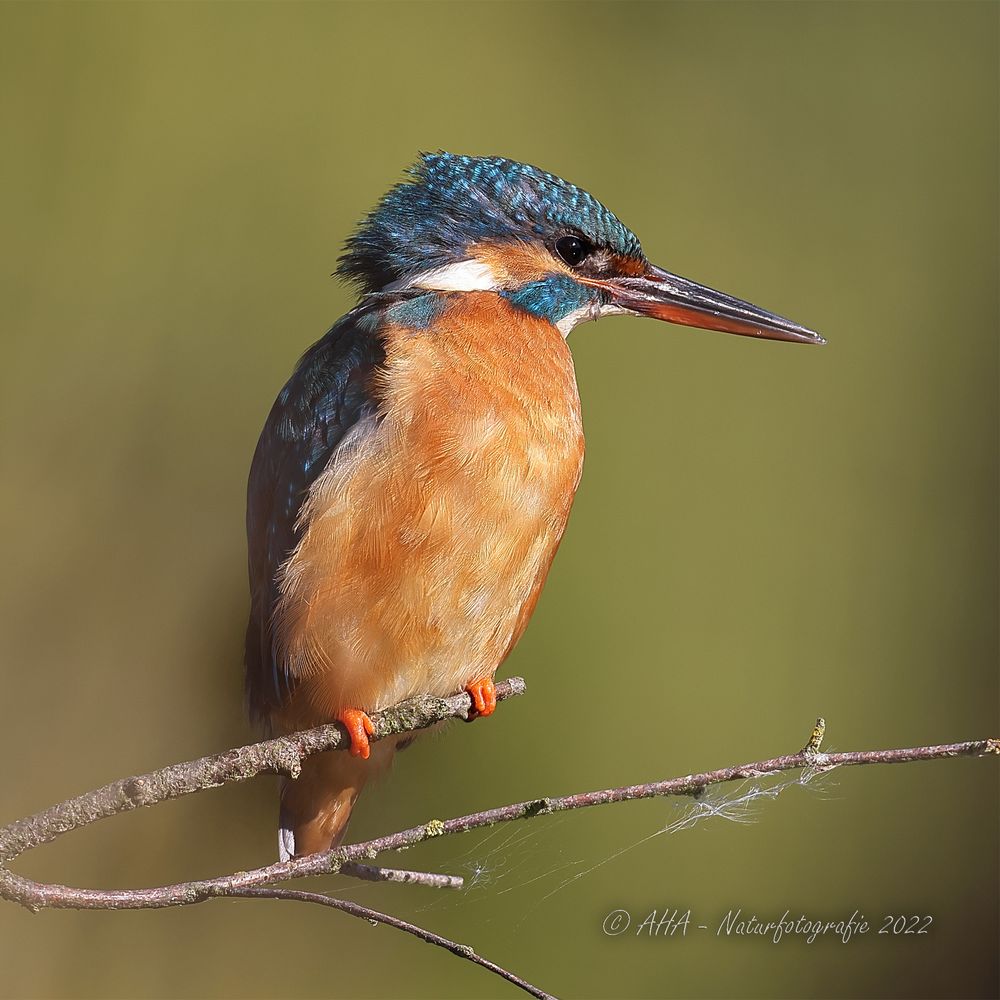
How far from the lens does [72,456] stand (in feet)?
5.81

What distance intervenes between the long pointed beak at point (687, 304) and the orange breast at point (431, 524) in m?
0.21

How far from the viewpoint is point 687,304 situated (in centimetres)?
137

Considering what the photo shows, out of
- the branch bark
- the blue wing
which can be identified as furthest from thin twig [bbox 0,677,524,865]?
the blue wing

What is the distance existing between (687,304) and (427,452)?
1.50ft

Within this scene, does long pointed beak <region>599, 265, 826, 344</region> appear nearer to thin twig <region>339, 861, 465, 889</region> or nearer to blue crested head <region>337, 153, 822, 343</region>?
blue crested head <region>337, 153, 822, 343</region>

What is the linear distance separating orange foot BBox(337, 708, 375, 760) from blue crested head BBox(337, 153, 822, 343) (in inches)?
20.5

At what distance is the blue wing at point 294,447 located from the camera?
1.19 m

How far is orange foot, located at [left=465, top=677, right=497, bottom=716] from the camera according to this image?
3.98ft

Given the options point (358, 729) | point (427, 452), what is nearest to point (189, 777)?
point (358, 729)

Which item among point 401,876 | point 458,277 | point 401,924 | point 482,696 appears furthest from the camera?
point 458,277

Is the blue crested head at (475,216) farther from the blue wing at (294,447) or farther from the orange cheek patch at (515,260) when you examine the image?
the blue wing at (294,447)

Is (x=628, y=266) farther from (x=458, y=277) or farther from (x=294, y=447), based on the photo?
(x=294, y=447)

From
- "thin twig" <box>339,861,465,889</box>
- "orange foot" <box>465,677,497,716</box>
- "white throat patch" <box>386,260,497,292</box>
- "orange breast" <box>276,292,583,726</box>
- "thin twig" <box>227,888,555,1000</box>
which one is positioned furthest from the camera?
"white throat patch" <box>386,260,497,292</box>

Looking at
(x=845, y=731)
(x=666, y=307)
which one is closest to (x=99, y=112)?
(x=666, y=307)
